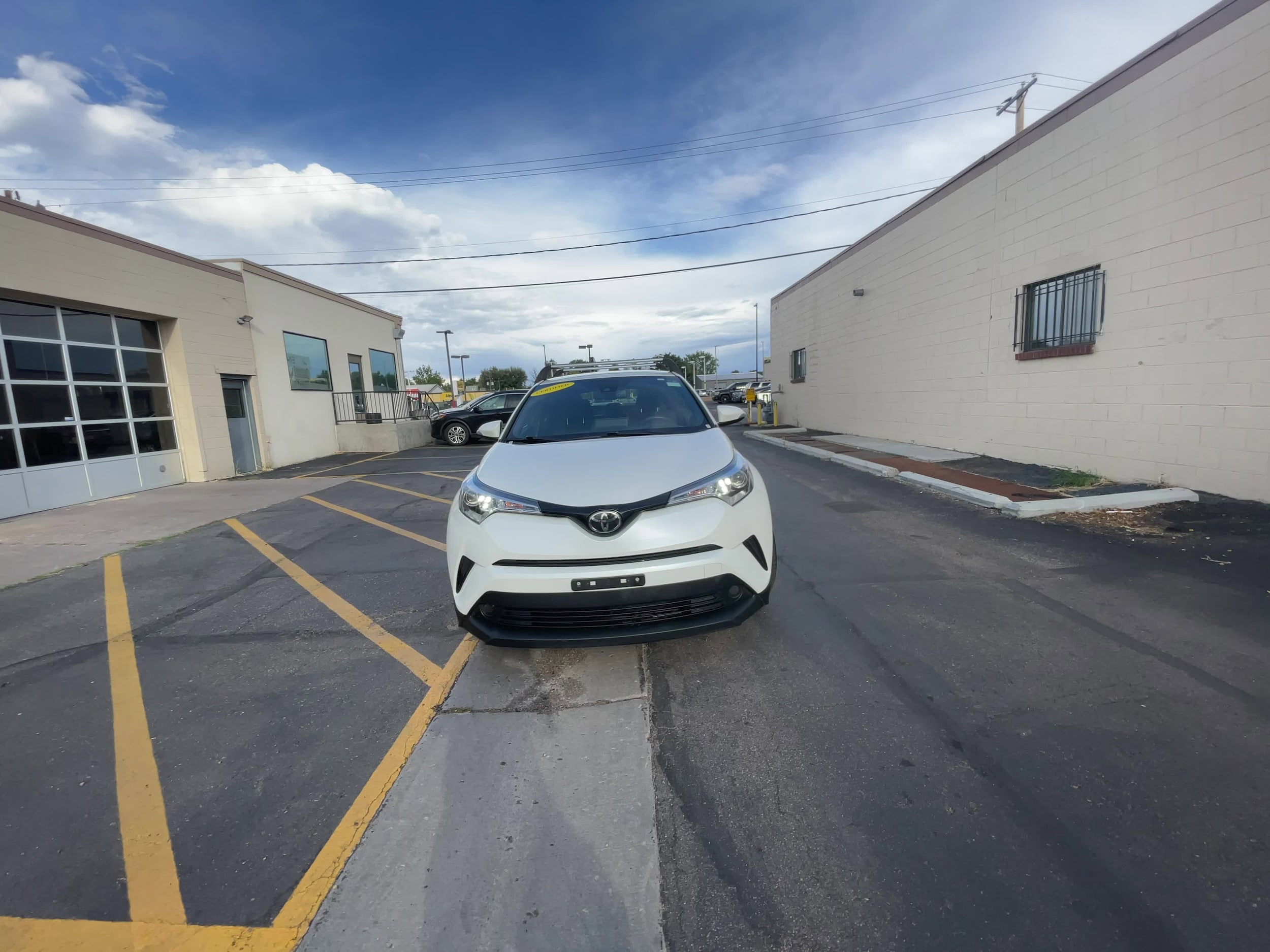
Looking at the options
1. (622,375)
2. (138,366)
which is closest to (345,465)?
(138,366)

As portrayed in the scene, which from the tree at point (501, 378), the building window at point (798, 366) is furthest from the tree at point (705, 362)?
the building window at point (798, 366)

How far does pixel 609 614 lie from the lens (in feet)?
9.31

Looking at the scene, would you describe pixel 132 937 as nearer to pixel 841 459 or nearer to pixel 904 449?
pixel 841 459

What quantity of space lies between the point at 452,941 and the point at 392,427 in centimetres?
1643

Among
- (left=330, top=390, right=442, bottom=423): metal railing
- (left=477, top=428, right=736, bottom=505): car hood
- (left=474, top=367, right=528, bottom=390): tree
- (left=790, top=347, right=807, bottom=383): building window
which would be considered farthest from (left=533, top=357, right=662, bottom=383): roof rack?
(left=474, top=367, right=528, bottom=390): tree

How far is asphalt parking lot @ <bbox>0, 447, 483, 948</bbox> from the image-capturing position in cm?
196

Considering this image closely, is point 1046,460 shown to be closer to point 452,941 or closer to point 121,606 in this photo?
point 452,941

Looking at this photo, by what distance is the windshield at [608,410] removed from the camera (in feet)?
13.2

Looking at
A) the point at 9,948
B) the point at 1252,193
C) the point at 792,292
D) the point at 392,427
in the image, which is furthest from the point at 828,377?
the point at 9,948

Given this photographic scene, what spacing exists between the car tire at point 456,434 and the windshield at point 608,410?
14310mm

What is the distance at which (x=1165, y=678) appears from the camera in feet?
9.71

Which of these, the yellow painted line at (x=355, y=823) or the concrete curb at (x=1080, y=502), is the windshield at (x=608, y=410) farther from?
the concrete curb at (x=1080, y=502)

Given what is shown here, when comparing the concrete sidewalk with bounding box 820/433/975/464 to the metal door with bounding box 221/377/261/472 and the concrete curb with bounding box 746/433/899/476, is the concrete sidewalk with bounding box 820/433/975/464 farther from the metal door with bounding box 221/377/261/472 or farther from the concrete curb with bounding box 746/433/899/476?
the metal door with bounding box 221/377/261/472

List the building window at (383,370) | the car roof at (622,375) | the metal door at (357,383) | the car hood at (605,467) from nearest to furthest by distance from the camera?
the car hood at (605,467)
the car roof at (622,375)
the metal door at (357,383)
the building window at (383,370)
